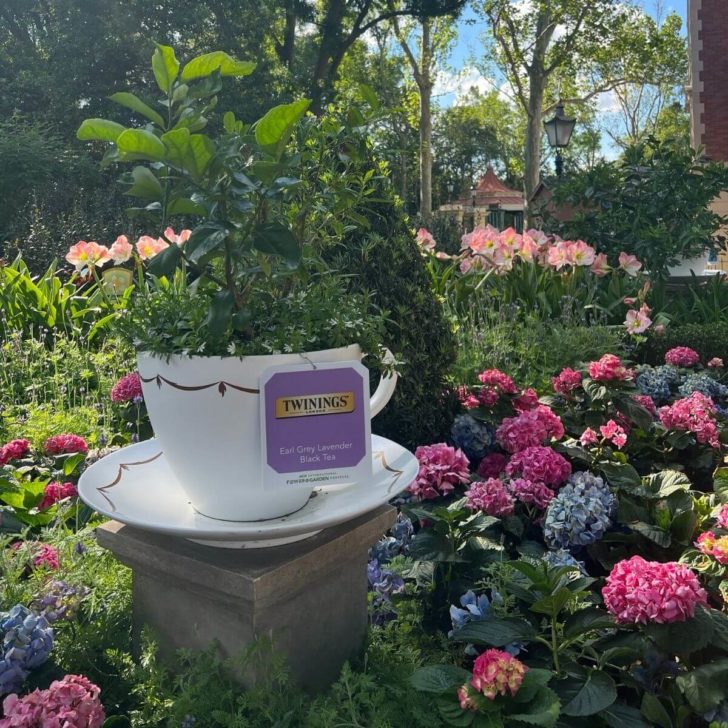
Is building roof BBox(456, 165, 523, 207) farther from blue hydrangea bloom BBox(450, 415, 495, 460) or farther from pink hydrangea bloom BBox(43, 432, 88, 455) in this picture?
pink hydrangea bloom BBox(43, 432, 88, 455)

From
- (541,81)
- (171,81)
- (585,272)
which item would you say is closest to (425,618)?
(171,81)

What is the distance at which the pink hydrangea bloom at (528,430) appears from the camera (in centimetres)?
224

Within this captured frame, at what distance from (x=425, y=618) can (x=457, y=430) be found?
934 millimetres

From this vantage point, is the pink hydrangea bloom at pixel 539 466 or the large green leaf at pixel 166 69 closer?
the large green leaf at pixel 166 69

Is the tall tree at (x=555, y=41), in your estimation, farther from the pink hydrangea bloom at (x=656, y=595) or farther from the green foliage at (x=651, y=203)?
the pink hydrangea bloom at (x=656, y=595)

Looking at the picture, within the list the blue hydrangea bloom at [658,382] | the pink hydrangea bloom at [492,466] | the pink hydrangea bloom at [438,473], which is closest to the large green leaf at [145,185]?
the pink hydrangea bloom at [438,473]

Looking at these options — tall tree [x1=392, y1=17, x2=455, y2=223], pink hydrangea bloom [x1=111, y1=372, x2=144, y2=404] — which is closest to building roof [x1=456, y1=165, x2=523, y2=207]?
tall tree [x1=392, y1=17, x2=455, y2=223]

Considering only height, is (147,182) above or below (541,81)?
below

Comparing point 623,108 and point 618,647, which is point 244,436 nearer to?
point 618,647

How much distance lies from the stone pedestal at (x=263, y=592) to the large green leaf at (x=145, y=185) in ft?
2.06

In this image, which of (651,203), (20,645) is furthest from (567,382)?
(651,203)

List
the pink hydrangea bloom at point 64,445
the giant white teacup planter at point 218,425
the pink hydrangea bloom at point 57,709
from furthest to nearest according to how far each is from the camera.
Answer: the pink hydrangea bloom at point 64,445 < the giant white teacup planter at point 218,425 < the pink hydrangea bloom at point 57,709

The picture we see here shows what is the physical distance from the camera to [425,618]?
1624 millimetres

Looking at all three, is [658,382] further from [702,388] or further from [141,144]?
[141,144]
